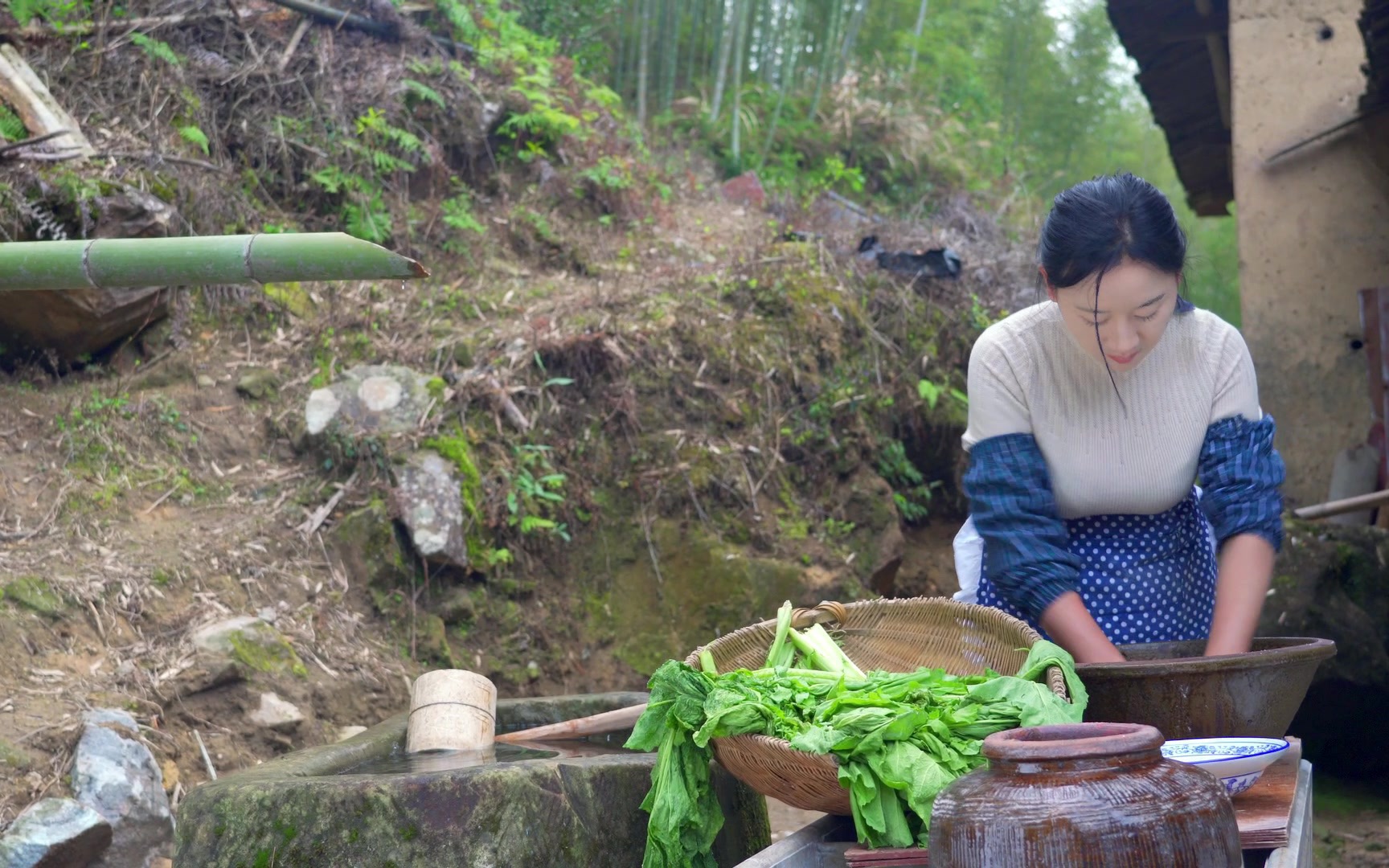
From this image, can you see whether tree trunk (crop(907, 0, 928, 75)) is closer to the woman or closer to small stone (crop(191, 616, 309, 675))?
small stone (crop(191, 616, 309, 675))

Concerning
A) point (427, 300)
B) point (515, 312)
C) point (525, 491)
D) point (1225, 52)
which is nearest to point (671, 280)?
point (515, 312)

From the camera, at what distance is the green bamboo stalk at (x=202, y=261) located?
92.3 inches

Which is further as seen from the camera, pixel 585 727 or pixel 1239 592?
pixel 585 727

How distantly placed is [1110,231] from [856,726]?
1191 mm

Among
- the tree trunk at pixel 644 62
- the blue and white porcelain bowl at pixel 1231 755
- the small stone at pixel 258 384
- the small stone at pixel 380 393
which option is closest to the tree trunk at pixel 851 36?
the tree trunk at pixel 644 62

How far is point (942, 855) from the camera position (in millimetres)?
1601

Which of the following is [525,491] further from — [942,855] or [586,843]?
[942,855]

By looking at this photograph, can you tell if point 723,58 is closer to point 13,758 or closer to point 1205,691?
point 13,758

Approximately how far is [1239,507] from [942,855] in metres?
1.55

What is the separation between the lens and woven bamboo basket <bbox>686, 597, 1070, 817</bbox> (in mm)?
2139

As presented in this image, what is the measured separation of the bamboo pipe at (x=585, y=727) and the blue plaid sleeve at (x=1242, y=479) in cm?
160

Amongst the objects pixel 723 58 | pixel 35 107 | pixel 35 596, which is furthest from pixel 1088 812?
pixel 723 58

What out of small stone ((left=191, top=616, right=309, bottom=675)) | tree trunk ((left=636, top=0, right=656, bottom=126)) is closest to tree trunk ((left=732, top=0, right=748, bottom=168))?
tree trunk ((left=636, top=0, right=656, bottom=126))

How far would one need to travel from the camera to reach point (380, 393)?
5.50 meters
